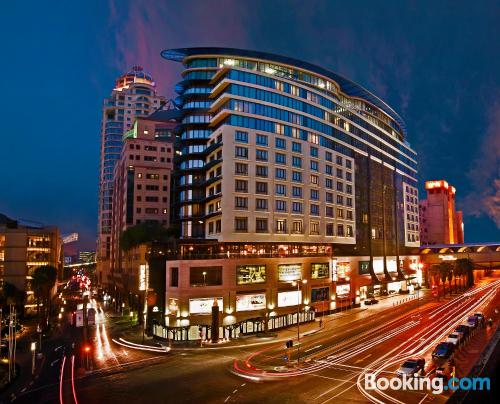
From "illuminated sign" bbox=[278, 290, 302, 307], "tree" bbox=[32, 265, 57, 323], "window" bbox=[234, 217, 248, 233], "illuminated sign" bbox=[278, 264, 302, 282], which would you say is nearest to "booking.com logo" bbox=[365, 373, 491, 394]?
"illuminated sign" bbox=[278, 290, 302, 307]

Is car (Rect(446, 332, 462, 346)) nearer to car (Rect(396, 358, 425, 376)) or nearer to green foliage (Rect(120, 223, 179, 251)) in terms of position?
car (Rect(396, 358, 425, 376))

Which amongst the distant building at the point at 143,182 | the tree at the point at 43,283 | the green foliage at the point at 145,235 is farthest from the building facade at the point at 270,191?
the tree at the point at 43,283

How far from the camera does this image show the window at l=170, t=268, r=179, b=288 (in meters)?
68.2

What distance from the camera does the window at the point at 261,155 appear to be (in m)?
86.2

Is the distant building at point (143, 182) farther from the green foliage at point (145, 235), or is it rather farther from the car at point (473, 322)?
the car at point (473, 322)

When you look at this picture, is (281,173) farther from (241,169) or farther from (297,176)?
(241,169)

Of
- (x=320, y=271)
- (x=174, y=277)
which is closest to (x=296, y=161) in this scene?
(x=320, y=271)

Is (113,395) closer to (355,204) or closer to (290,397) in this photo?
Answer: (290,397)

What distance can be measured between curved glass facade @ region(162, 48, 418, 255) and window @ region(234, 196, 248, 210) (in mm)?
210

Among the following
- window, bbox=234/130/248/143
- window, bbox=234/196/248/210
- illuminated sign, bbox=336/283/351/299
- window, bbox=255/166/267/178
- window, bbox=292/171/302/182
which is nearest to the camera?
window, bbox=234/196/248/210

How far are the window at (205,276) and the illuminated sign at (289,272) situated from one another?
13914 millimetres

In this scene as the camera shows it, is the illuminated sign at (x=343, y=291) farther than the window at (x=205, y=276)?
Yes

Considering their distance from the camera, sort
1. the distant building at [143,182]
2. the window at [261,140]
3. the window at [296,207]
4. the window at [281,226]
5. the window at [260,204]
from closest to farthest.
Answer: the window at [260,204] → the window at [261,140] → the window at [281,226] → the window at [296,207] → the distant building at [143,182]

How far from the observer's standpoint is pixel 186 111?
101 metres
